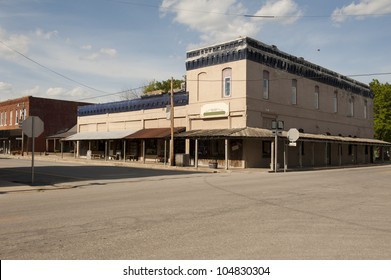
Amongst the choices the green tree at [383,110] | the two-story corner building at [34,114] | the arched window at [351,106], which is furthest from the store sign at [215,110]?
the green tree at [383,110]

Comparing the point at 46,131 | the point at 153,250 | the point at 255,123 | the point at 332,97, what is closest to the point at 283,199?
the point at 153,250

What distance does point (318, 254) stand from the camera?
5574mm

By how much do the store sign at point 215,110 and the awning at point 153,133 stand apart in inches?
114

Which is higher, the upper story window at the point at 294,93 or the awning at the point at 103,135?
the upper story window at the point at 294,93

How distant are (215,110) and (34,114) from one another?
32915 millimetres

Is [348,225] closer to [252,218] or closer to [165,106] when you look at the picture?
[252,218]

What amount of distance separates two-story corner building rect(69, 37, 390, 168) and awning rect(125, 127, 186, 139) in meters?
0.53

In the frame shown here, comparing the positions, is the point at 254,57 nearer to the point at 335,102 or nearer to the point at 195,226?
the point at 335,102

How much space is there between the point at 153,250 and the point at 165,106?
102ft

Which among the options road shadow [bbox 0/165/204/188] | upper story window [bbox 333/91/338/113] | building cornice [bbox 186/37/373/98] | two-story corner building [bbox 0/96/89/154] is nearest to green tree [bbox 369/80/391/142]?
upper story window [bbox 333/91/338/113]

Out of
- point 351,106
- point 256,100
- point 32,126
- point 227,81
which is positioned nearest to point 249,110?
point 256,100

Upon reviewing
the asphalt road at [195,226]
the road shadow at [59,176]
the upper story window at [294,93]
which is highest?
the upper story window at [294,93]

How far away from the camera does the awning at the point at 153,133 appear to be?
33.0 meters

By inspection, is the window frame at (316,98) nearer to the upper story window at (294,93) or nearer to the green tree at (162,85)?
the upper story window at (294,93)
